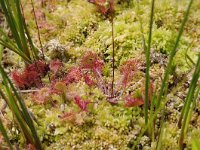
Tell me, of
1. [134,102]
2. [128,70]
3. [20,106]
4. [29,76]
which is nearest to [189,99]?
[134,102]

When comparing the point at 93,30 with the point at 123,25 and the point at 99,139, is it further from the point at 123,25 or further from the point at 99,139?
the point at 99,139

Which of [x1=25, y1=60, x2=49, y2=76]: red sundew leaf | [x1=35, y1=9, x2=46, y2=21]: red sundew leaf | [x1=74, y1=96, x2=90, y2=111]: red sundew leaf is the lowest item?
[x1=74, y1=96, x2=90, y2=111]: red sundew leaf

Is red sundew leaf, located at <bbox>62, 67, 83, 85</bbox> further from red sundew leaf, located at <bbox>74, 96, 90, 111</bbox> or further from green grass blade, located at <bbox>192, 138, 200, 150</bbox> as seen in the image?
green grass blade, located at <bbox>192, 138, 200, 150</bbox>

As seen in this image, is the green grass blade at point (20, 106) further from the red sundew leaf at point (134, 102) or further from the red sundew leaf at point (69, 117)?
the red sundew leaf at point (134, 102)

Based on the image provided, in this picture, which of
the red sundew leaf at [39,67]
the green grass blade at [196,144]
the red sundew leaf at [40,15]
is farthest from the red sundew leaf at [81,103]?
the red sundew leaf at [40,15]

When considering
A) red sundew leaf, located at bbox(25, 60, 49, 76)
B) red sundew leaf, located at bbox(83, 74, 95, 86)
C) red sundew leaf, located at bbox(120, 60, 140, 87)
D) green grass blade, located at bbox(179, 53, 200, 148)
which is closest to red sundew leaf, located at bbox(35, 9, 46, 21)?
red sundew leaf, located at bbox(25, 60, 49, 76)

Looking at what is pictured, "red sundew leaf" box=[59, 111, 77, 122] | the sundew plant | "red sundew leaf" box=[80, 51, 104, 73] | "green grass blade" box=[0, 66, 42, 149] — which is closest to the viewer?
"green grass blade" box=[0, 66, 42, 149]

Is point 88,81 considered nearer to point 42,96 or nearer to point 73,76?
point 73,76

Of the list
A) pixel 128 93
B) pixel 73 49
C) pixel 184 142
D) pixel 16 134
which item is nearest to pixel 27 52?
pixel 73 49
